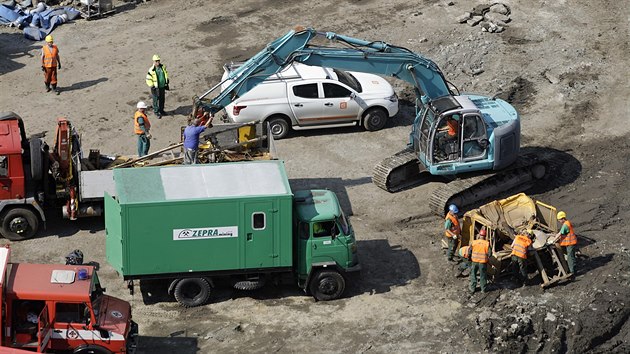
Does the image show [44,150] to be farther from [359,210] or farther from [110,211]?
[359,210]

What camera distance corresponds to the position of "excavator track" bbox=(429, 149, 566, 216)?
24.9 metres

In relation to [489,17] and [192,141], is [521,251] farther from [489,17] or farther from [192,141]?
[489,17]

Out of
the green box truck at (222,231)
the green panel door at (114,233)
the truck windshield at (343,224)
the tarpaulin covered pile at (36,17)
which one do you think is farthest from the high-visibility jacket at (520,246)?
the tarpaulin covered pile at (36,17)

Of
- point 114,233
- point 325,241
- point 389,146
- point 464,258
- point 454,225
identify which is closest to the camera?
point 114,233

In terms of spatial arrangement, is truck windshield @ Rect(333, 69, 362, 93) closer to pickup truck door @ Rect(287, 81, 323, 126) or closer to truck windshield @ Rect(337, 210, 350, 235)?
pickup truck door @ Rect(287, 81, 323, 126)

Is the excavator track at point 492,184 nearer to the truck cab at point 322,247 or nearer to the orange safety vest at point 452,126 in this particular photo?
the orange safety vest at point 452,126

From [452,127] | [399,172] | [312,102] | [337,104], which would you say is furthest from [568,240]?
[312,102]

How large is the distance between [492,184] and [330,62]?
5110 mm

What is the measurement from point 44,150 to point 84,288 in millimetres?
6202

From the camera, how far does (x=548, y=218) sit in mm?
Result: 23438

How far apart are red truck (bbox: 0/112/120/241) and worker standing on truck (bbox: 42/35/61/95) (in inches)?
269

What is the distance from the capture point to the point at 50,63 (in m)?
30.3

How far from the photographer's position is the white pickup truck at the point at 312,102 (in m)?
28.0

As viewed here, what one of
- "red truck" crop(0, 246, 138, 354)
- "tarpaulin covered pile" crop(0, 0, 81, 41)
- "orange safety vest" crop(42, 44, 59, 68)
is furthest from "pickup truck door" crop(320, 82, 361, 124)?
"tarpaulin covered pile" crop(0, 0, 81, 41)
